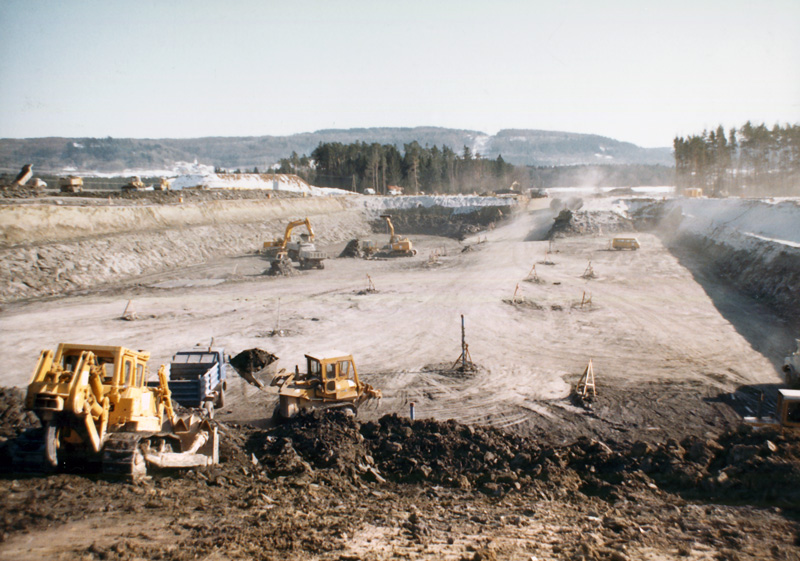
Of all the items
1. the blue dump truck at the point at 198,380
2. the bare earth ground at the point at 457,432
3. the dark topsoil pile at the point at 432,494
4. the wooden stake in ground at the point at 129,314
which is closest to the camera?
the dark topsoil pile at the point at 432,494

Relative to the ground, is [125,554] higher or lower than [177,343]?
higher

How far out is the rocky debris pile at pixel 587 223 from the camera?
55.0 m

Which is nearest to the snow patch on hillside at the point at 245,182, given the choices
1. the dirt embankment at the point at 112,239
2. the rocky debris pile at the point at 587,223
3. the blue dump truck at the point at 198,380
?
the dirt embankment at the point at 112,239

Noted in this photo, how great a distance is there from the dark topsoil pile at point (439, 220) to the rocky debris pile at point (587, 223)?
481 inches

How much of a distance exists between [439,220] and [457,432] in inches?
2366

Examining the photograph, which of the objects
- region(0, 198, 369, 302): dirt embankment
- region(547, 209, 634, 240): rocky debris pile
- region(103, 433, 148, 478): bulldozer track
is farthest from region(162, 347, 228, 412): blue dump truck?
region(547, 209, 634, 240): rocky debris pile

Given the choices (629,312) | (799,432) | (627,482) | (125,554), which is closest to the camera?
(125,554)

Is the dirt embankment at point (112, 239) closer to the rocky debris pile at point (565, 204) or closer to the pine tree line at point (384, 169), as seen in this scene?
the rocky debris pile at point (565, 204)

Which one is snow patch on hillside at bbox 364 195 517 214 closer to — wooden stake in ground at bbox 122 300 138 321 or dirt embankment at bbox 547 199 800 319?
dirt embankment at bbox 547 199 800 319

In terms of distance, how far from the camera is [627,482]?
35.3 ft

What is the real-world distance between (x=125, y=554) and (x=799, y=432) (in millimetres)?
13330

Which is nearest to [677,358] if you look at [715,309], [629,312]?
[629,312]

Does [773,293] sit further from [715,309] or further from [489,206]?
[489,206]

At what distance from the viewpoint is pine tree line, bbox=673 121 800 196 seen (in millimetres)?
80688
